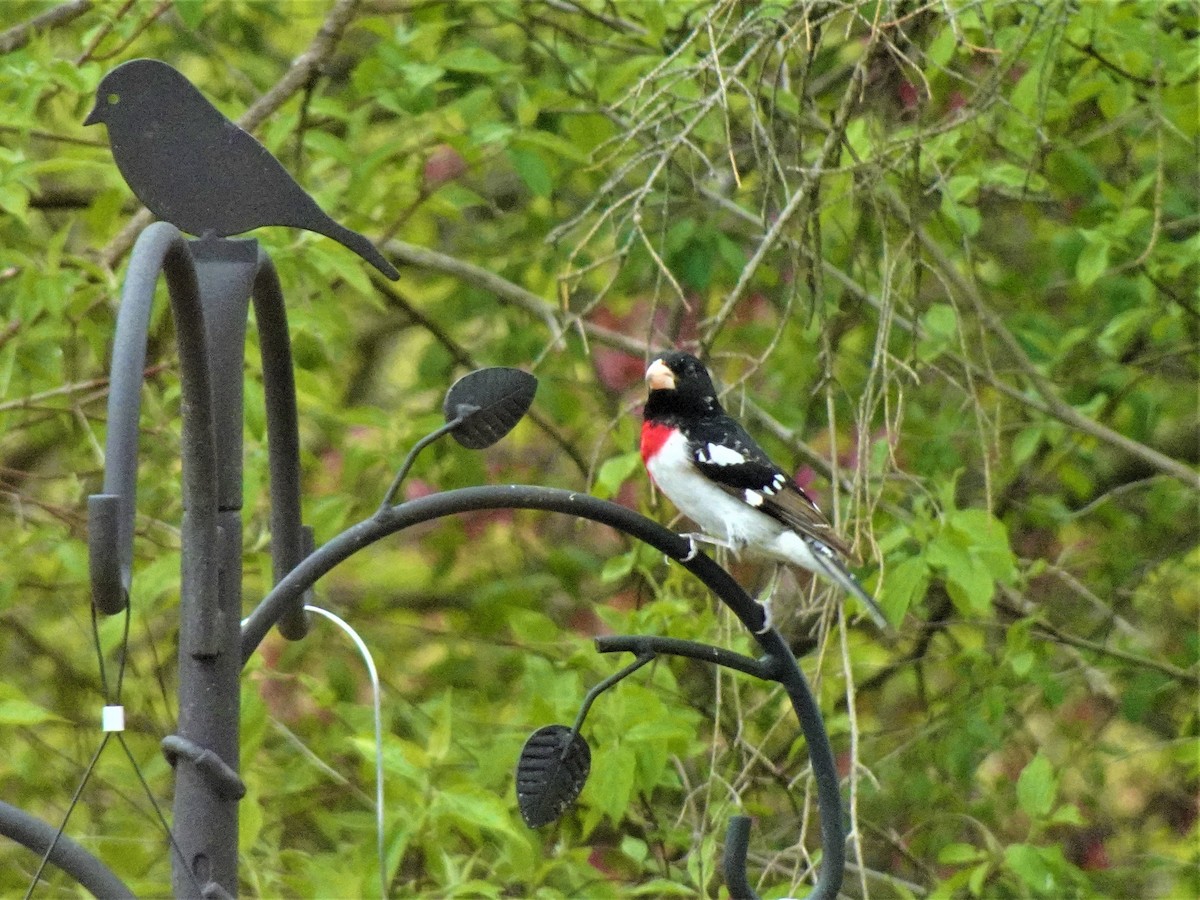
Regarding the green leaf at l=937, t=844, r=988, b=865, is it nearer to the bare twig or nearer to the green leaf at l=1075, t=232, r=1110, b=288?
the green leaf at l=1075, t=232, r=1110, b=288

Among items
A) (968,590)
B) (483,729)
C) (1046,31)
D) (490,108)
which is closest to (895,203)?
(1046,31)

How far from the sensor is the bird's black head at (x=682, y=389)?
107 inches

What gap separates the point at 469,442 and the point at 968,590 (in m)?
1.39

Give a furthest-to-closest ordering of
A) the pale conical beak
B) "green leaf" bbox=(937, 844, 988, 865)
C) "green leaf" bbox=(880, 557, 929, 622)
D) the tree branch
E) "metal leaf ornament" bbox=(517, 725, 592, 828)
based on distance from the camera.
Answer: the tree branch < "green leaf" bbox=(937, 844, 988, 865) < "green leaf" bbox=(880, 557, 929, 622) < the pale conical beak < "metal leaf ornament" bbox=(517, 725, 592, 828)

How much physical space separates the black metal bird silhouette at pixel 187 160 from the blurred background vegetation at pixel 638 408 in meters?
0.83

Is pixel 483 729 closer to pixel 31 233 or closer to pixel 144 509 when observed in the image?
pixel 144 509

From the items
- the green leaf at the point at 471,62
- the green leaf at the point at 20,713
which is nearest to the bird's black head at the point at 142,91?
the green leaf at the point at 20,713

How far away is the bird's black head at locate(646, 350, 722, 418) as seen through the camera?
8.92ft

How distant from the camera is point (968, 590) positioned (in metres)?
2.75

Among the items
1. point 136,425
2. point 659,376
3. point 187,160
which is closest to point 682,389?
point 659,376

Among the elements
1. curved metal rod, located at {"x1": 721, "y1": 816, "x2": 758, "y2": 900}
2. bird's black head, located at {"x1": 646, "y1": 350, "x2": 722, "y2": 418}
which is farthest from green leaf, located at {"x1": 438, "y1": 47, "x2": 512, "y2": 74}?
curved metal rod, located at {"x1": 721, "y1": 816, "x2": 758, "y2": 900}

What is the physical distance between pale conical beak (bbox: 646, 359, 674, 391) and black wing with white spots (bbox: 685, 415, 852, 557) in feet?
0.29

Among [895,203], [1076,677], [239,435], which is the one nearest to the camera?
[239,435]

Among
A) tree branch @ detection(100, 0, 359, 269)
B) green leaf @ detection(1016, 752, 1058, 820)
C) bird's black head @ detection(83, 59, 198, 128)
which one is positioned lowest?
green leaf @ detection(1016, 752, 1058, 820)
